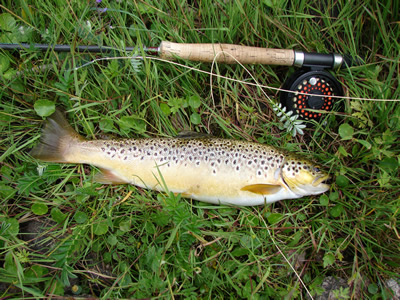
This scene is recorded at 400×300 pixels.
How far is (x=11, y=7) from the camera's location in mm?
2385

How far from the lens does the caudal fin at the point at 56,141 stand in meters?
2.22

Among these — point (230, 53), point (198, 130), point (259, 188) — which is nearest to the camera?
point (259, 188)

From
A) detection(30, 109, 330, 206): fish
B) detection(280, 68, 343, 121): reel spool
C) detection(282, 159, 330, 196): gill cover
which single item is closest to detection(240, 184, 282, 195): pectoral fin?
detection(30, 109, 330, 206): fish

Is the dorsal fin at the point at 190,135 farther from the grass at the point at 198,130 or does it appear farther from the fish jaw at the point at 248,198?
the fish jaw at the point at 248,198

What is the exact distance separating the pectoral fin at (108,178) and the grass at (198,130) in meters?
0.09

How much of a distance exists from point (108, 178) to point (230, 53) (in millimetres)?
1423

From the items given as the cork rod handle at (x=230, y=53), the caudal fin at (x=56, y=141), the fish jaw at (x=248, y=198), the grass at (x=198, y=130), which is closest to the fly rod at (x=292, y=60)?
the cork rod handle at (x=230, y=53)

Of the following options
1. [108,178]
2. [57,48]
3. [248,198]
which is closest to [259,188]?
[248,198]

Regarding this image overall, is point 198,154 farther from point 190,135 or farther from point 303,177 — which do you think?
point 303,177

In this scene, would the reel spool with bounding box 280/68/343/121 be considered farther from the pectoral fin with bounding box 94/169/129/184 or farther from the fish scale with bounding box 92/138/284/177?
the pectoral fin with bounding box 94/169/129/184

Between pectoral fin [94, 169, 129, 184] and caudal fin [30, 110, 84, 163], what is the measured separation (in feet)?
0.93

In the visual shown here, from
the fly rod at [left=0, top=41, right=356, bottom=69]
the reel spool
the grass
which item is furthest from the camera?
the reel spool

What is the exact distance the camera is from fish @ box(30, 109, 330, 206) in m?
2.20

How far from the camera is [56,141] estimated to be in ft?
7.31
